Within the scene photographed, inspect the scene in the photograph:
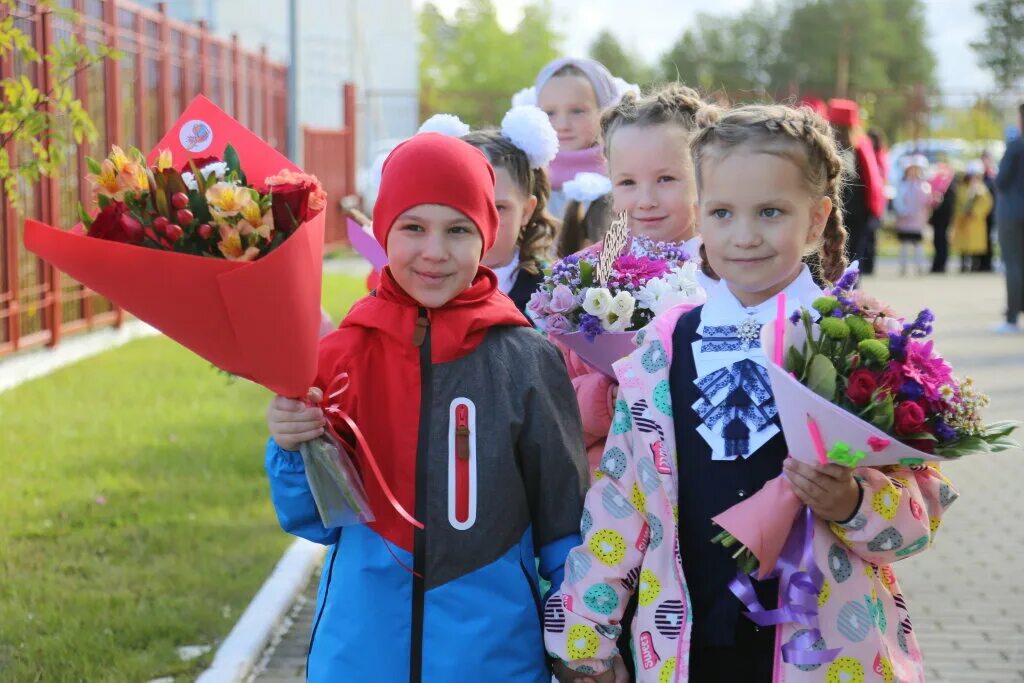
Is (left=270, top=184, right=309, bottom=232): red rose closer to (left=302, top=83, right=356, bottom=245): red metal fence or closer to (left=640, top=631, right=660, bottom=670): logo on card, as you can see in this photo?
(left=640, top=631, right=660, bottom=670): logo on card

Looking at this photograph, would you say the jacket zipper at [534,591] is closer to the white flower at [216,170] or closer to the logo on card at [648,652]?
the logo on card at [648,652]

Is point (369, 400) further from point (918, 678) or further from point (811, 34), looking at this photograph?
point (811, 34)

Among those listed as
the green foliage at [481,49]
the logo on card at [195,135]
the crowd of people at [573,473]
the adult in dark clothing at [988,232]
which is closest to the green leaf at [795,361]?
the crowd of people at [573,473]

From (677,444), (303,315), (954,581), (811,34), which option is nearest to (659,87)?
(677,444)

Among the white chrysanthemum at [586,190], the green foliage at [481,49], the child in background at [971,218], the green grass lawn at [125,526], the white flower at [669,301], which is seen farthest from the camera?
the green foliage at [481,49]

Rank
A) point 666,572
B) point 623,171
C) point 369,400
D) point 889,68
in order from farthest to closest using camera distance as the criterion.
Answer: point 889,68
point 623,171
point 369,400
point 666,572

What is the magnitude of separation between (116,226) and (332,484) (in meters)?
0.68

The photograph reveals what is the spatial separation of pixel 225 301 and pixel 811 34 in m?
78.7

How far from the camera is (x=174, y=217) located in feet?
8.57

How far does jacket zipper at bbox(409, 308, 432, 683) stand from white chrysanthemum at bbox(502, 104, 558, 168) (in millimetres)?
1214

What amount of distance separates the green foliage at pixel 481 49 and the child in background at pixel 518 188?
5459cm

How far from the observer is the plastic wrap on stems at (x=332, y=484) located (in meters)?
2.81

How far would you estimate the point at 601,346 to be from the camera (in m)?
3.41

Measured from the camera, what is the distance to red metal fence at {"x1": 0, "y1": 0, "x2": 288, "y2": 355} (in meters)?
11.4
